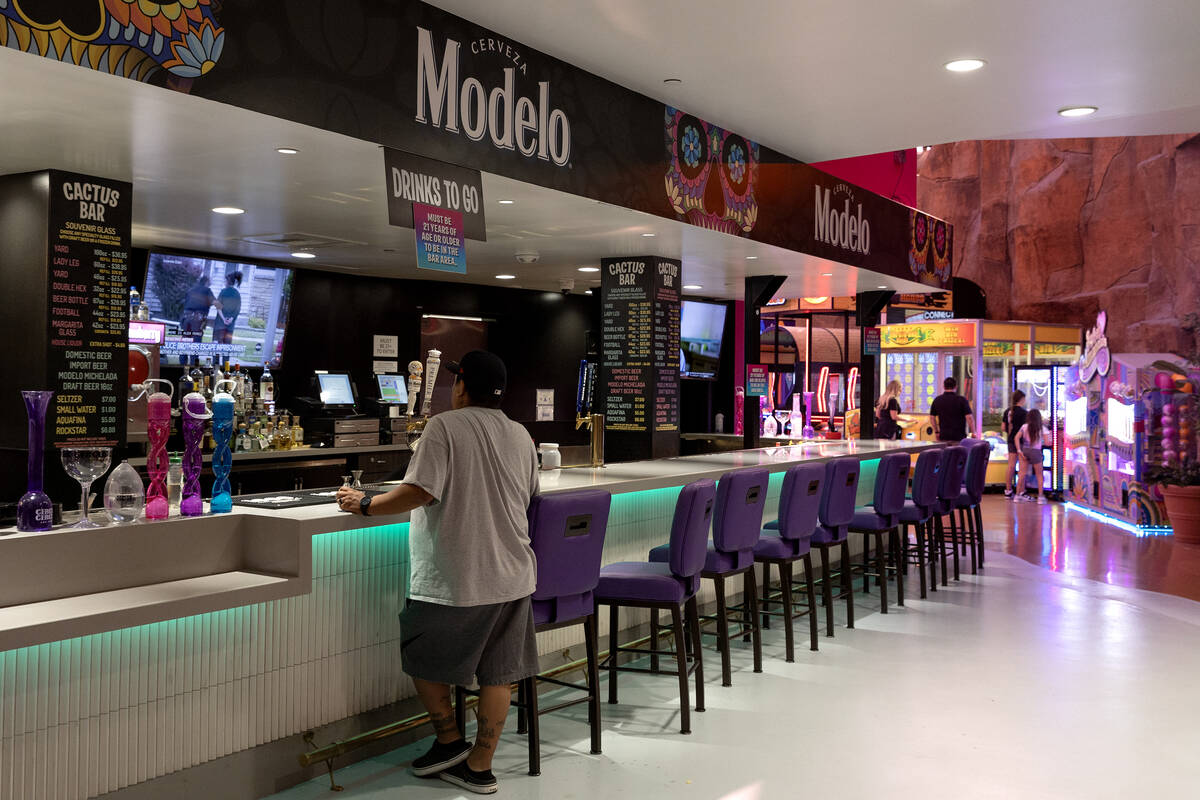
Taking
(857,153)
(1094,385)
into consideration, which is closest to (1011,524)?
(1094,385)

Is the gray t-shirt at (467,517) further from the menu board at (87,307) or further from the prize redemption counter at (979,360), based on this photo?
the prize redemption counter at (979,360)

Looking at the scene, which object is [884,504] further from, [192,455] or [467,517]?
[192,455]

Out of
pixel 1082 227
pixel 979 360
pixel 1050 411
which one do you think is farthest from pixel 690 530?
pixel 1082 227

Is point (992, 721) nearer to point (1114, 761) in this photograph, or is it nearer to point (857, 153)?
point (1114, 761)

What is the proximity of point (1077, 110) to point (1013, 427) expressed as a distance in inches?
323

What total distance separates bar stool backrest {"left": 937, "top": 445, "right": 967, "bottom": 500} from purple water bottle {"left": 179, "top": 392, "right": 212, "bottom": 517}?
551cm

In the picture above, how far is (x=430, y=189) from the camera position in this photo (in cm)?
418

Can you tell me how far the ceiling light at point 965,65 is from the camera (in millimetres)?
4762

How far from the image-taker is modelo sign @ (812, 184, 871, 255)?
742cm

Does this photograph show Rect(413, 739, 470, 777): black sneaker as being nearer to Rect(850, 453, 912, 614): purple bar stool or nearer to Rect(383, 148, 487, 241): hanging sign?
Rect(383, 148, 487, 241): hanging sign

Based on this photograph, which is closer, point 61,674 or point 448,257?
point 61,674

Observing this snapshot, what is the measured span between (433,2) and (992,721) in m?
3.74

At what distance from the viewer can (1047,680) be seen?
4824 mm

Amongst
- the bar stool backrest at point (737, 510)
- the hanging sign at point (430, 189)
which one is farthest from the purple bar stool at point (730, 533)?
the hanging sign at point (430, 189)
